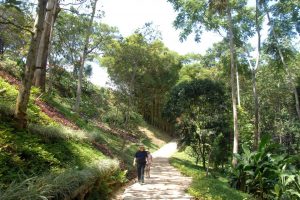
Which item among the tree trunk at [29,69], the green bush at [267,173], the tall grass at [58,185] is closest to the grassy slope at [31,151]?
the tall grass at [58,185]

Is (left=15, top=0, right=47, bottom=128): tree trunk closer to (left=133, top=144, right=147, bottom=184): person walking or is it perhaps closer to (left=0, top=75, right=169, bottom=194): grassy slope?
(left=0, top=75, right=169, bottom=194): grassy slope

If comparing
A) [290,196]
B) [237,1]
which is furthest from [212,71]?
[290,196]

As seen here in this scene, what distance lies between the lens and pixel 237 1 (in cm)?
2131

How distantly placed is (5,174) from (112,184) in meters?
5.22

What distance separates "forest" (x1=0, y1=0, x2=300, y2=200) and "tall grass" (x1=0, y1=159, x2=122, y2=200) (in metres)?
0.03

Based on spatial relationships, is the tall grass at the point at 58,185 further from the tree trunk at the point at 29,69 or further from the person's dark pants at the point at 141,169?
the person's dark pants at the point at 141,169

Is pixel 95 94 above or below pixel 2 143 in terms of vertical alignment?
above

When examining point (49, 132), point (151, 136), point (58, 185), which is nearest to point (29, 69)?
point (49, 132)

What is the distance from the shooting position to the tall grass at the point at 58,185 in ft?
15.9

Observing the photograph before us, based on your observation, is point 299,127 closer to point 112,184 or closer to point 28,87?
point 112,184

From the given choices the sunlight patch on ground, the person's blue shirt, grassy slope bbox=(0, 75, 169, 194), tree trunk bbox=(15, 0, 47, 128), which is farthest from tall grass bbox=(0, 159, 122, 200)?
the sunlight patch on ground

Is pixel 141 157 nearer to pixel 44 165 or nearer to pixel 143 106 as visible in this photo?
pixel 44 165

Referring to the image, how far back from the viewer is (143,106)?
158 ft

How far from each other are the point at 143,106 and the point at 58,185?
138 ft
